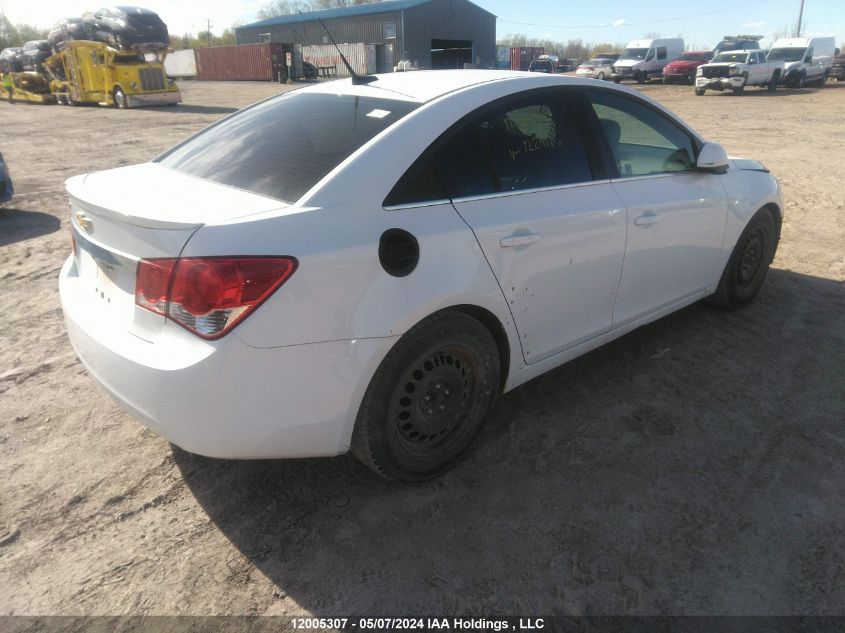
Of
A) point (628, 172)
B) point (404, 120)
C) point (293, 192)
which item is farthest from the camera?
point (628, 172)

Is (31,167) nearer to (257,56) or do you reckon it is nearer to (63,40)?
(63,40)

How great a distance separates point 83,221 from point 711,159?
3480 mm

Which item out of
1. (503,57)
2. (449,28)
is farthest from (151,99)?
(503,57)

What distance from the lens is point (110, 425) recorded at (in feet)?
10.6

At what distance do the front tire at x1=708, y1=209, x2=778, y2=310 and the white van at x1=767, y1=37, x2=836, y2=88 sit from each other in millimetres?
30710

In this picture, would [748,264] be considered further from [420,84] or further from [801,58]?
[801,58]

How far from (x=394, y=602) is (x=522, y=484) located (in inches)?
33.5

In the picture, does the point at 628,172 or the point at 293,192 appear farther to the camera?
the point at 628,172

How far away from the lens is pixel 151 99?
23547 millimetres

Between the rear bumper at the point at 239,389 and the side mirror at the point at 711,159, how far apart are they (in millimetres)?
2577

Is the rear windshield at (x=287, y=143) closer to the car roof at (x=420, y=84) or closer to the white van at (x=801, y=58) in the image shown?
the car roof at (x=420, y=84)

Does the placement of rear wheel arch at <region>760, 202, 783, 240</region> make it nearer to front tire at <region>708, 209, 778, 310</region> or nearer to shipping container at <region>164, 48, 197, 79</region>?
front tire at <region>708, 209, 778, 310</region>

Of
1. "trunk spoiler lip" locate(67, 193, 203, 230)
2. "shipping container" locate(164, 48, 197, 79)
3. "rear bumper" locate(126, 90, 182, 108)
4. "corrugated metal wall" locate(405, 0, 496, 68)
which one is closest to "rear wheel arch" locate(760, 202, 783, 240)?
"trunk spoiler lip" locate(67, 193, 203, 230)

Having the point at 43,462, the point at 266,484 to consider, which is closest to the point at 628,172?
the point at 266,484
